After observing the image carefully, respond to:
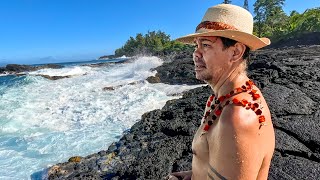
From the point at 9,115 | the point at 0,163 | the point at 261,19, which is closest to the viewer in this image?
the point at 0,163

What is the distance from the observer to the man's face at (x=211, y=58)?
1540 mm

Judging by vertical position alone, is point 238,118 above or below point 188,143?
above

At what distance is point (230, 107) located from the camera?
1315mm

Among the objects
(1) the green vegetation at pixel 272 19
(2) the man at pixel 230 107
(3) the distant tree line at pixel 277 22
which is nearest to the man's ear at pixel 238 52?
(2) the man at pixel 230 107

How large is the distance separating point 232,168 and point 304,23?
139 feet

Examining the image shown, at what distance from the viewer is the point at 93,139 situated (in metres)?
8.78

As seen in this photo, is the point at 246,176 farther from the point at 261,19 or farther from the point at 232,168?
the point at 261,19

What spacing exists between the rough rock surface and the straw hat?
99.2 inches

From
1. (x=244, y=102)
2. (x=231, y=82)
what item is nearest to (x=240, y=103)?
(x=244, y=102)

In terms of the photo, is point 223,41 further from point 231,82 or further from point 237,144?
point 237,144

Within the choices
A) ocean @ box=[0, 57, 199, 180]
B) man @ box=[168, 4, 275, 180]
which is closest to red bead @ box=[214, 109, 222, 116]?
man @ box=[168, 4, 275, 180]

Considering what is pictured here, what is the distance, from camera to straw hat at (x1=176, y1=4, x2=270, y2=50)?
145 cm

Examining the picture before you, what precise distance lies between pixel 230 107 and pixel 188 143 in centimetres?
404

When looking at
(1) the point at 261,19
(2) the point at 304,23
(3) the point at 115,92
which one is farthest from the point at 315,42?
(3) the point at 115,92
